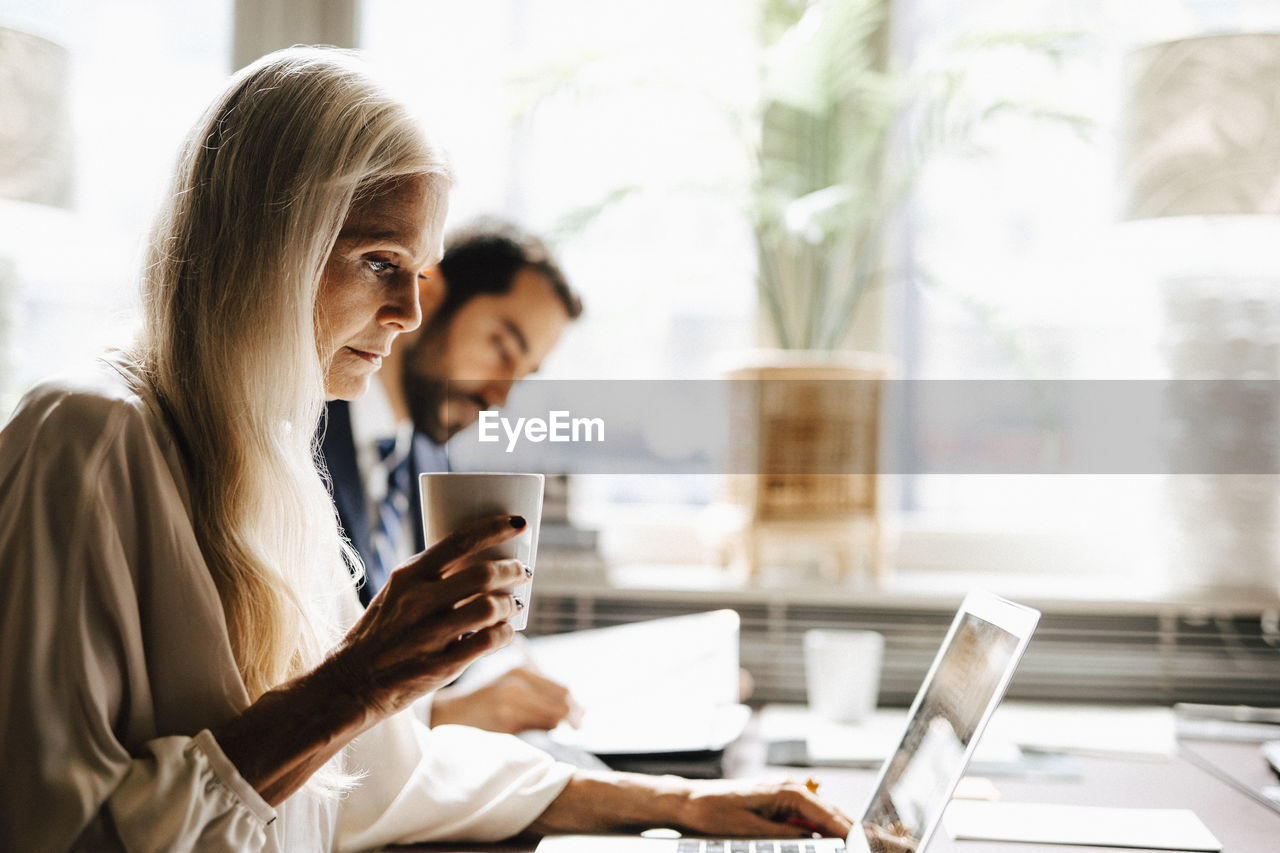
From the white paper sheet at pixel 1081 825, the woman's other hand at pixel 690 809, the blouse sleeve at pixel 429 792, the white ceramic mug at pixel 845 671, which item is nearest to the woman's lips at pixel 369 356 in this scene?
the blouse sleeve at pixel 429 792

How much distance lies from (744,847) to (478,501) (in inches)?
16.7

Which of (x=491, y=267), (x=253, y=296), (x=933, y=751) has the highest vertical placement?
(x=491, y=267)

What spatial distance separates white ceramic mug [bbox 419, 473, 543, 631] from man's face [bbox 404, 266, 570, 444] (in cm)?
103

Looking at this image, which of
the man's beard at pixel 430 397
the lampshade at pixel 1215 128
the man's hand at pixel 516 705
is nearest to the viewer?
the man's hand at pixel 516 705

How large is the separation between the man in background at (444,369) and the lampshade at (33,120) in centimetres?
65

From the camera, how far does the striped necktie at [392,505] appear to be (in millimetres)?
1761

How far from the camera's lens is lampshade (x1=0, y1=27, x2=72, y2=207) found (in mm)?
1718

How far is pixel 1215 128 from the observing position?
1.62 meters

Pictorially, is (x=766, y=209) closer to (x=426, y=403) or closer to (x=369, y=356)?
(x=426, y=403)

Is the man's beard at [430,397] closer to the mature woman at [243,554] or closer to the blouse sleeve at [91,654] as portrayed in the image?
the mature woman at [243,554]

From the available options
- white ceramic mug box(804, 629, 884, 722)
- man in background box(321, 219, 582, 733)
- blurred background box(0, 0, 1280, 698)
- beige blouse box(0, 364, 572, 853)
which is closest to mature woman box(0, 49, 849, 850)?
beige blouse box(0, 364, 572, 853)

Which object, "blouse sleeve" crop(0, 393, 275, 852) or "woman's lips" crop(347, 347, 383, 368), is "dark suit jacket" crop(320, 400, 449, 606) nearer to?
"woman's lips" crop(347, 347, 383, 368)

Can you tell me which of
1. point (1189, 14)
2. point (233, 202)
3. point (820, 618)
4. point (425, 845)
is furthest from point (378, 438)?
point (1189, 14)

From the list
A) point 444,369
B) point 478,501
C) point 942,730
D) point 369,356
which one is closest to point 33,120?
point 444,369
